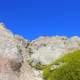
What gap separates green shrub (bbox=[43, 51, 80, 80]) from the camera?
46.9ft

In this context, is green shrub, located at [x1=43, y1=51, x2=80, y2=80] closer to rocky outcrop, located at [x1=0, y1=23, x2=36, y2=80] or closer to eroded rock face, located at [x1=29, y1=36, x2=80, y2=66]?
rocky outcrop, located at [x1=0, y1=23, x2=36, y2=80]

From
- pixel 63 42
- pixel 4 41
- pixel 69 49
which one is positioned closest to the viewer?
pixel 4 41

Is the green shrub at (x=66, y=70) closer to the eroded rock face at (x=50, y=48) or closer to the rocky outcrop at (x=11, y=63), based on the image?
the rocky outcrop at (x=11, y=63)

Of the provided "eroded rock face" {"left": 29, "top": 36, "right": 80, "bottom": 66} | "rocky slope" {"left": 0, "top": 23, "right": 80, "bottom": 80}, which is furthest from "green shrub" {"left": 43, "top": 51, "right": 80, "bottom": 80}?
"eroded rock face" {"left": 29, "top": 36, "right": 80, "bottom": 66}

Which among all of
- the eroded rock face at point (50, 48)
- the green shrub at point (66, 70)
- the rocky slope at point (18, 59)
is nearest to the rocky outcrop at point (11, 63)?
the rocky slope at point (18, 59)

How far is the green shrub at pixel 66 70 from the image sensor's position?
14.3 metres

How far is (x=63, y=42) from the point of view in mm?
23656

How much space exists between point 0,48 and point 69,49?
8.22 metres

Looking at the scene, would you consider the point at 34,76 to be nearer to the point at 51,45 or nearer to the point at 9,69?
the point at 9,69

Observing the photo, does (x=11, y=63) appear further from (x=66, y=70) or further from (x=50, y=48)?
(x=50, y=48)

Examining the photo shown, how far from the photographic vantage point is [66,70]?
1445 centimetres

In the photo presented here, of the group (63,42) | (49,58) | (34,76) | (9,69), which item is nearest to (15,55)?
(9,69)

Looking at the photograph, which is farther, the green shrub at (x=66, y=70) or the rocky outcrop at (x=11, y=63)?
the green shrub at (x=66, y=70)

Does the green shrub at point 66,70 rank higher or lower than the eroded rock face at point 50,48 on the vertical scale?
lower
